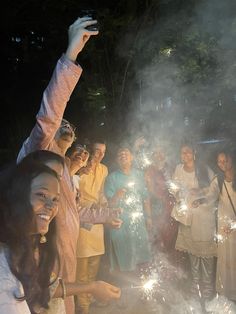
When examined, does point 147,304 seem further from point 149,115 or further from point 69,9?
point 69,9

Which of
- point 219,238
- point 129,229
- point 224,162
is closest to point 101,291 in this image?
point 129,229

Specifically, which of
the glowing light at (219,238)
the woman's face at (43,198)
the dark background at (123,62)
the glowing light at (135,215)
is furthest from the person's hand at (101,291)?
the dark background at (123,62)

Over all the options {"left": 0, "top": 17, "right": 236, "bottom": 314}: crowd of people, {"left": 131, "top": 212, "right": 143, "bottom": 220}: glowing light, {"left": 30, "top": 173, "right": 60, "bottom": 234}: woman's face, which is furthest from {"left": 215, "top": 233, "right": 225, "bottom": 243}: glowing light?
{"left": 30, "top": 173, "right": 60, "bottom": 234}: woman's face

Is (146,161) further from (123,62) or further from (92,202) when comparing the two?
(123,62)

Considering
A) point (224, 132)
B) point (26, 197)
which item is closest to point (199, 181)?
point (26, 197)

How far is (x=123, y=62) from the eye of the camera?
24.8ft

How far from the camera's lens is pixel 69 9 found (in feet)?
24.2

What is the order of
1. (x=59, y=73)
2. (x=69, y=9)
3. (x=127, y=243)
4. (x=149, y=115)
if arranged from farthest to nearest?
1. (x=149, y=115)
2. (x=69, y=9)
3. (x=127, y=243)
4. (x=59, y=73)

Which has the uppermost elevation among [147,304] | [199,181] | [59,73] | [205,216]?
[59,73]

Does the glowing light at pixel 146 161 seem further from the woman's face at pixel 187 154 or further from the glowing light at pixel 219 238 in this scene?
the glowing light at pixel 219 238

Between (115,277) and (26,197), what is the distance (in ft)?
14.4

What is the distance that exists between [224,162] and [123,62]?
125 inches

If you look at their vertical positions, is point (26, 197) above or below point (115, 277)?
above

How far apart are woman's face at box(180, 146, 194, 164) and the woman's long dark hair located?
14.5 feet
